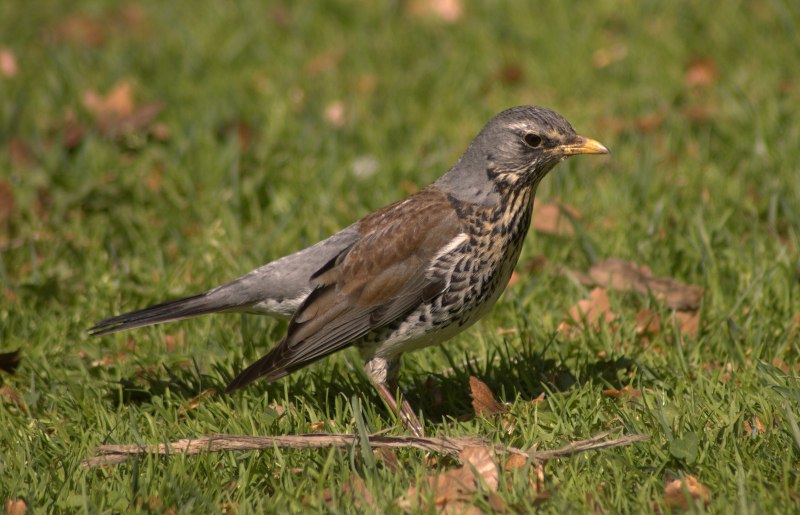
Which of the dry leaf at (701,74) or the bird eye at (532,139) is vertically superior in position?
the bird eye at (532,139)

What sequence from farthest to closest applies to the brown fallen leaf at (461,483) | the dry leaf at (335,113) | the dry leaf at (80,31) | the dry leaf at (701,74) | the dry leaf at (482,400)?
the dry leaf at (80,31) → the dry leaf at (701,74) → the dry leaf at (335,113) → the dry leaf at (482,400) → the brown fallen leaf at (461,483)

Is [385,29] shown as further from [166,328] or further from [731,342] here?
[731,342]

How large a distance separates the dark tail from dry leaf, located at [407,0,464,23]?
5.17 metres

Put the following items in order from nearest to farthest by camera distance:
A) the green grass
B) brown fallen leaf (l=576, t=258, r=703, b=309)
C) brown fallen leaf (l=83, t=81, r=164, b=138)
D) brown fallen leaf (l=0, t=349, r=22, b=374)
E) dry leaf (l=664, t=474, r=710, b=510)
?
dry leaf (l=664, t=474, r=710, b=510) → the green grass → brown fallen leaf (l=0, t=349, r=22, b=374) → brown fallen leaf (l=576, t=258, r=703, b=309) → brown fallen leaf (l=83, t=81, r=164, b=138)

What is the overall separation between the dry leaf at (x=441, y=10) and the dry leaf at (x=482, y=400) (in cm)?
544

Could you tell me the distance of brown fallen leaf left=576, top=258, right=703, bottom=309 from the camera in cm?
553

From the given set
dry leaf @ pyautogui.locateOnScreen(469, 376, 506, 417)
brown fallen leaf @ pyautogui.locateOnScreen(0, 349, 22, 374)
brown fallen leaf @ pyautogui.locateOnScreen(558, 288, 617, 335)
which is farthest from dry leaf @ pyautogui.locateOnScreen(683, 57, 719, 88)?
brown fallen leaf @ pyautogui.locateOnScreen(0, 349, 22, 374)

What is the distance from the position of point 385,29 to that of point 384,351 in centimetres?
503

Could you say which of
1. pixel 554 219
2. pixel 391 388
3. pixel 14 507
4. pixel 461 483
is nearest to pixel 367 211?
pixel 554 219

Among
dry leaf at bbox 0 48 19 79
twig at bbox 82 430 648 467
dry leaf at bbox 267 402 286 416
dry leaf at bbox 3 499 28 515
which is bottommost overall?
dry leaf at bbox 267 402 286 416

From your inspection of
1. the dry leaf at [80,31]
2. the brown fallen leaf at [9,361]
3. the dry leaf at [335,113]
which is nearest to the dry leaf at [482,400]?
the brown fallen leaf at [9,361]

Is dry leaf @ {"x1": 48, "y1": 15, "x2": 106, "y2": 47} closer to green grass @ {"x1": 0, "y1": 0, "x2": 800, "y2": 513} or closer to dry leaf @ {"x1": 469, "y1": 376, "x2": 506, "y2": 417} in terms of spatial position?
green grass @ {"x1": 0, "y1": 0, "x2": 800, "y2": 513}

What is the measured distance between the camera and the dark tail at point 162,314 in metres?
4.92

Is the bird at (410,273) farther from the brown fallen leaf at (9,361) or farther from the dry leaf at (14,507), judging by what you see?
the dry leaf at (14,507)
